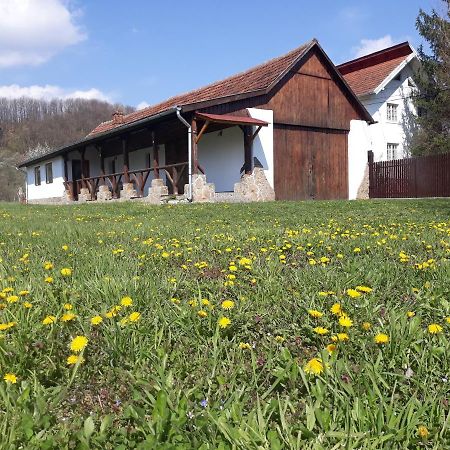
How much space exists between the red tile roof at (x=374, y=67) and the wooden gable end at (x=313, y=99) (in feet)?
20.0

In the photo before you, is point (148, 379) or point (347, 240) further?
point (347, 240)

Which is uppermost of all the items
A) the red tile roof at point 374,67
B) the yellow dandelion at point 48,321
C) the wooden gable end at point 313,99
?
the red tile roof at point 374,67

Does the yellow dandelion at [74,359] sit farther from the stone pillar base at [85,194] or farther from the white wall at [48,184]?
the white wall at [48,184]

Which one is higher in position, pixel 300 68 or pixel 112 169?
pixel 300 68

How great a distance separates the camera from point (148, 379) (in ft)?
5.51

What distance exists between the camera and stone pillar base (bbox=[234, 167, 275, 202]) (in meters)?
15.4

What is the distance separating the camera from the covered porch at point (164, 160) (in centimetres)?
1476

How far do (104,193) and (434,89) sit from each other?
18362mm

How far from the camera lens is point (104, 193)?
66.1 feet

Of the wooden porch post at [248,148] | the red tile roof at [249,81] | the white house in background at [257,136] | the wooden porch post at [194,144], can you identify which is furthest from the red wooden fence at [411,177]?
the wooden porch post at [194,144]

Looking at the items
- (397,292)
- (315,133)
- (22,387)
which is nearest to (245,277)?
(397,292)

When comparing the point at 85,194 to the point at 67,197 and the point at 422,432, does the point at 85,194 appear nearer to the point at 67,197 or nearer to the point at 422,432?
the point at 67,197

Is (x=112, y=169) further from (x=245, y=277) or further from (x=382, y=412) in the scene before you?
(x=382, y=412)

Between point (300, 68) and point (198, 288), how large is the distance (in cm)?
1605
